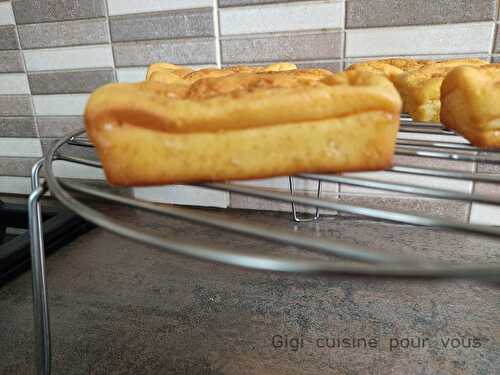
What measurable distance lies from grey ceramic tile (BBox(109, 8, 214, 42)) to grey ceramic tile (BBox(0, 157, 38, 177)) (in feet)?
1.99

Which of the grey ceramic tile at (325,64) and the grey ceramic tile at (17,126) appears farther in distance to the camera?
the grey ceramic tile at (17,126)

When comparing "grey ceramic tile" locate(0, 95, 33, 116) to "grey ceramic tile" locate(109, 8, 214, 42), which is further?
"grey ceramic tile" locate(0, 95, 33, 116)

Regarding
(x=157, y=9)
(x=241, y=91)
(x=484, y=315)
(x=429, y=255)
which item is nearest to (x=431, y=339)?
(x=484, y=315)

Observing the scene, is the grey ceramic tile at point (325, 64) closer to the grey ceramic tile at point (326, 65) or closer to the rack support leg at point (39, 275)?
the grey ceramic tile at point (326, 65)

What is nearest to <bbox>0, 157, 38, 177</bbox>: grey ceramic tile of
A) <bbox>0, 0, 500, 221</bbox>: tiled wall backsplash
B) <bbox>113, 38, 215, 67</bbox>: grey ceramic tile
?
<bbox>0, 0, 500, 221</bbox>: tiled wall backsplash

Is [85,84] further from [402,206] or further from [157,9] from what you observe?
[402,206]

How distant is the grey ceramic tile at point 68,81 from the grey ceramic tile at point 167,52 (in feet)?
0.25

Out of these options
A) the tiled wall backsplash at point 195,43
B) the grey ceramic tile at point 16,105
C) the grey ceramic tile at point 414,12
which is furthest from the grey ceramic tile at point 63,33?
the grey ceramic tile at point 414,12

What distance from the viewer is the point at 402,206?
3.60 ft

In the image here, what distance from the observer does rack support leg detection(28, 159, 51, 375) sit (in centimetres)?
46

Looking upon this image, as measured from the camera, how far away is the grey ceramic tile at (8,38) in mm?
1260

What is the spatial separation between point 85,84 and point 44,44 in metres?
0.19

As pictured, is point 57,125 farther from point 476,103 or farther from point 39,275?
point 476,103

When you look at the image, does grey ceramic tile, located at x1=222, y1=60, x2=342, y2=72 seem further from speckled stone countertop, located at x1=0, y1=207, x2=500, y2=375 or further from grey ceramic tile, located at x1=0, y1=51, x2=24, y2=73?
grey ceramic tile, located at x1=0, y1=51, x2=24, y2=73
